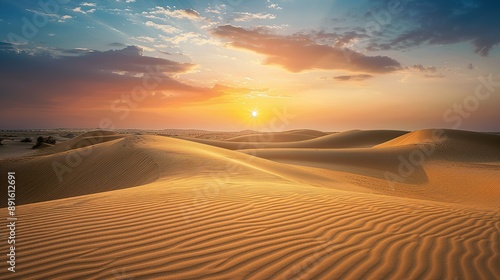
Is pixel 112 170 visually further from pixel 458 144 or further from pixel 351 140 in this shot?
pixel 351 140

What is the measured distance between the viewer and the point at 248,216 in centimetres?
411

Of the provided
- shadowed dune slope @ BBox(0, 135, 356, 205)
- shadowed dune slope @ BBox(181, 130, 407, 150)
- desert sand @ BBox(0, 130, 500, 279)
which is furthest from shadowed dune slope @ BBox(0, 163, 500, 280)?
shadowed dune slope @ BBox(181, 130, 407, 150)

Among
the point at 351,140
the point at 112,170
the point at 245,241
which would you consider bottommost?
the point at 112,170

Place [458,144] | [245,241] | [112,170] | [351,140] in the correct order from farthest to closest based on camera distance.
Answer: [351,140]
[458,144]
[112,170]
[245,241]

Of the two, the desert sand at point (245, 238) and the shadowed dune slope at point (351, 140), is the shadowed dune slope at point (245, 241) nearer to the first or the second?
the desert sand at point (245, 238)

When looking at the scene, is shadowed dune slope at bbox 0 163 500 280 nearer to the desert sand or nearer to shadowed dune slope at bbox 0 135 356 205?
the desert sand

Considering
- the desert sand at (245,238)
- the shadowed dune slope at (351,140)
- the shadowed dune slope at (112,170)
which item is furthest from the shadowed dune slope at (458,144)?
the desert sand at (245,238)

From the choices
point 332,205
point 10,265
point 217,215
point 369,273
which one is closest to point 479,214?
point 332,205

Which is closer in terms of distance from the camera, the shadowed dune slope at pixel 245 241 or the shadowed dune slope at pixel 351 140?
the shadowed dune slope at pixel 245 241

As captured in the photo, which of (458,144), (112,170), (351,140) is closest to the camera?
(112,170)

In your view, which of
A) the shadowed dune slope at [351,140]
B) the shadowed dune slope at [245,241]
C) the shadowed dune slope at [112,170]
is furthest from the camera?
the shadowed dune slope at [351,140]

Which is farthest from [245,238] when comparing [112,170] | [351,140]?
[351,140]

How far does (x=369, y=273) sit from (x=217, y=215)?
7.17 ft

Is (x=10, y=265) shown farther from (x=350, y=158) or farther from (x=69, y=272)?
(x=350, y=158)
